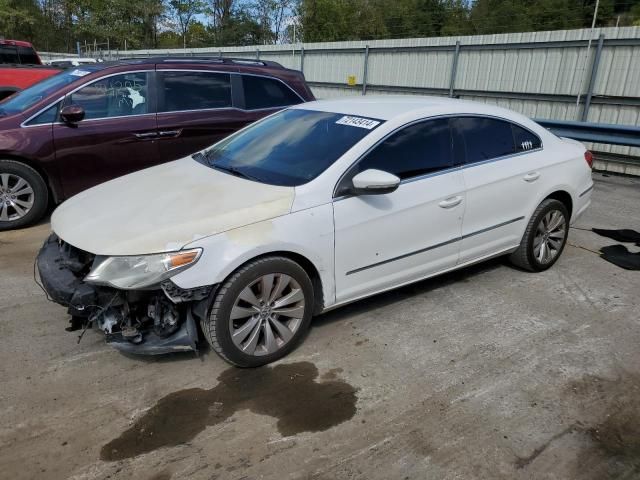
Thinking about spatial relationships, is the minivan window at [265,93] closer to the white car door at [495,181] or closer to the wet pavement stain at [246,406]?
the white car door at [495,181]

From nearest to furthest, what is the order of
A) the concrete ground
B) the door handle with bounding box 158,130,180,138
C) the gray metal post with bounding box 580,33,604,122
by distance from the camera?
the concrete ground < the door handle with bounding box 158,130,180,138 < the gray metal post with bounding box 580,33,604,122

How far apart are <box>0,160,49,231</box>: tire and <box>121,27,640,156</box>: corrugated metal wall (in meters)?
9.38

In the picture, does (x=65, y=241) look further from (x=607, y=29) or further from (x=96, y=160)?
(x=607, y=29)

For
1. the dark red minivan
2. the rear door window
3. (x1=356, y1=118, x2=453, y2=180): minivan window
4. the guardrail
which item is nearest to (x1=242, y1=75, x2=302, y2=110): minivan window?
the dark red minivan

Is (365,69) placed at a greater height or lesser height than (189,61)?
lesser

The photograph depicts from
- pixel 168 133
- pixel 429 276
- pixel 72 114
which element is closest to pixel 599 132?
pixel 429 276

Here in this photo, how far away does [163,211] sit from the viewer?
10.9ft

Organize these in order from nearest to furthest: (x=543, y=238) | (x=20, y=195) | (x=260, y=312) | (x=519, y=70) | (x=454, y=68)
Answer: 1. (x=260, y=312)
2. (x=543, y=238)
3. (x=20, y=195)
4. (x=519, y=70)
5. (x=454, y=68)

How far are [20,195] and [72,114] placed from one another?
104 centimetres

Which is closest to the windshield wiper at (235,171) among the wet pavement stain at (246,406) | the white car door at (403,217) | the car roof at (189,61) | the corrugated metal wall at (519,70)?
the white car door at (403,217)

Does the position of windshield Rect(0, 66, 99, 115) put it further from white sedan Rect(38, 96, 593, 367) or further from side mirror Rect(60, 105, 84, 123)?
white sedan Rect(38, 96, 593, 367)

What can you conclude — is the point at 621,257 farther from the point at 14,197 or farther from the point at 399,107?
the point at 14,197

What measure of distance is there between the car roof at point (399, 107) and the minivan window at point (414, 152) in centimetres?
11

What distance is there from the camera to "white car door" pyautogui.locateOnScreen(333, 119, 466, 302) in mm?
3539
